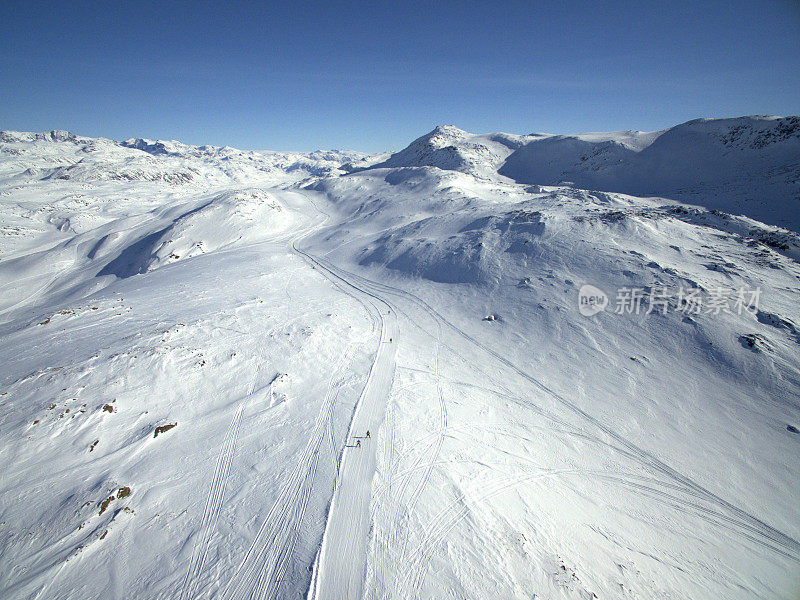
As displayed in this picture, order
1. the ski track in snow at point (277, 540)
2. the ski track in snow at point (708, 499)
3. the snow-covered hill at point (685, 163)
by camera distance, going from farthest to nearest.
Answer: the snow-covered hill at point (685, 163) < the ski track in snow at point (708, 499) < the ski track in snow at point (277, 540)

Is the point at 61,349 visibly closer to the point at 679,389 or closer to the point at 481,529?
the point at 481,529

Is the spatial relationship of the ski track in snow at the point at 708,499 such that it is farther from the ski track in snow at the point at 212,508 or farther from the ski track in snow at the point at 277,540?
the ski track in snow at the point at 212,508

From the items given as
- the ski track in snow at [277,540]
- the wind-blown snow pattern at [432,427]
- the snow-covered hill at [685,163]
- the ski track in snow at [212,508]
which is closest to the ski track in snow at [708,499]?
the wind-blown snow pattern at [432,427]

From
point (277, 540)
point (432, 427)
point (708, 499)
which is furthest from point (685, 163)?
point (277, 540)

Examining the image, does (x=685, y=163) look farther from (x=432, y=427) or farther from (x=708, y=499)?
(x=432, y=427)

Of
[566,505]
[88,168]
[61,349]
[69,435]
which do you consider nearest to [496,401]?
[566,505]
